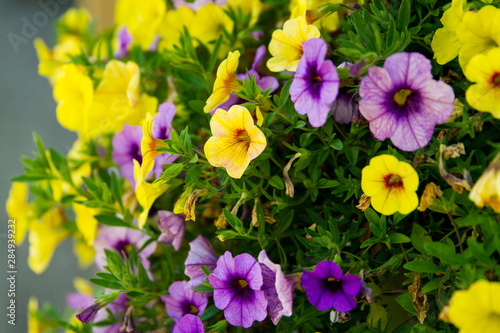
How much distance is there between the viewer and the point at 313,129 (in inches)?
19.8

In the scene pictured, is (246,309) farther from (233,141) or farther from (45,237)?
(45,237)

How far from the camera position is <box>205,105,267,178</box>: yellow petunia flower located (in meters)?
0.46

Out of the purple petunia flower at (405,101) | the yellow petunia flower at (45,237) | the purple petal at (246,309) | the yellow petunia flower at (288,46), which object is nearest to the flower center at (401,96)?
the purple petunia flower at (405,101)

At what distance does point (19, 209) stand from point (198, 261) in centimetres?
41

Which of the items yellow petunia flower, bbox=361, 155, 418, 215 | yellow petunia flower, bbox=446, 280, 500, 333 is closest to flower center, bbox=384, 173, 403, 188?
yellow petunia flower, bbox=361, 155, 418, 215

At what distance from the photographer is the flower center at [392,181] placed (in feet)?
1.46

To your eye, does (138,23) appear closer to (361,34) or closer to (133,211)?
(133,211)

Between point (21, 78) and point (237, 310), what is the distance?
1552 millimetres

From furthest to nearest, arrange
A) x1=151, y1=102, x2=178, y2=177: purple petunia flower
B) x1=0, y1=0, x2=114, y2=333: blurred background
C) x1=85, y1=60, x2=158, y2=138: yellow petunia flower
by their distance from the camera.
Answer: x1=0, y1=0, x2=114, y2=333: blurred background, x1=85, y1=60, x2=158, y2=138: yellow petunia flower, x1=151, y1=102, x2=178, y2=177: purple petunia flower

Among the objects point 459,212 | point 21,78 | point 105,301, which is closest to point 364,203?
point 459,212

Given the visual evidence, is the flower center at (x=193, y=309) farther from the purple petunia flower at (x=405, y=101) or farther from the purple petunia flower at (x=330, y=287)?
the purple petunia flower at (x=405, y=101)

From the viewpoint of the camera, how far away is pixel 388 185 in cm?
44

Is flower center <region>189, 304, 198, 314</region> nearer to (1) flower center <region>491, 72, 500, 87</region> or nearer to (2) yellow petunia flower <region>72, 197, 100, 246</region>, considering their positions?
(2) yellow petunia flower <region>72, 197, 100, 246</region>

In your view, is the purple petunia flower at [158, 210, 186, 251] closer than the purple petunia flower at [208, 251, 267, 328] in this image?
No
